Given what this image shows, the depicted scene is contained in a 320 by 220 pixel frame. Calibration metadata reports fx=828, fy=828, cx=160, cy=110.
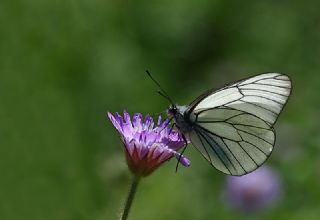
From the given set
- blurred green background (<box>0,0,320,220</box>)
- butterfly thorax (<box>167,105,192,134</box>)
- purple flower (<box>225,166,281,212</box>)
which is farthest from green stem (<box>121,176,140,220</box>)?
purple flower (<box>225,166,281,212</box>)

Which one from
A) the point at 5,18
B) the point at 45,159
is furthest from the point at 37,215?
the point at 5,18

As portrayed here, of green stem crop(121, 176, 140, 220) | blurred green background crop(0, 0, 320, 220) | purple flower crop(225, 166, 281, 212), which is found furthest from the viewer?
purple flower crop(225, 166, 281, 212)

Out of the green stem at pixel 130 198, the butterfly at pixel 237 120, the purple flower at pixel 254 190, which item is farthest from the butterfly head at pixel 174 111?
the purple flower at pixel 254 190

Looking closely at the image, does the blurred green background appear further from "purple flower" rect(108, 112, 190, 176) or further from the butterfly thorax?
"purple flower" rect(108, 112, 190, 176)

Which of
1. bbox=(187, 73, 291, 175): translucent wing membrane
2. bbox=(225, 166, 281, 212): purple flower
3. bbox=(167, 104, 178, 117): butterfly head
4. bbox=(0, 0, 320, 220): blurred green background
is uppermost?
bbox=(167, 104, 178, 117): butterfly head

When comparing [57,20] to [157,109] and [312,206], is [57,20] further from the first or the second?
[312,206]

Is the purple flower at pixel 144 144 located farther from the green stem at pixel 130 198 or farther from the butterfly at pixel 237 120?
the butterfly at pixel 237 120
